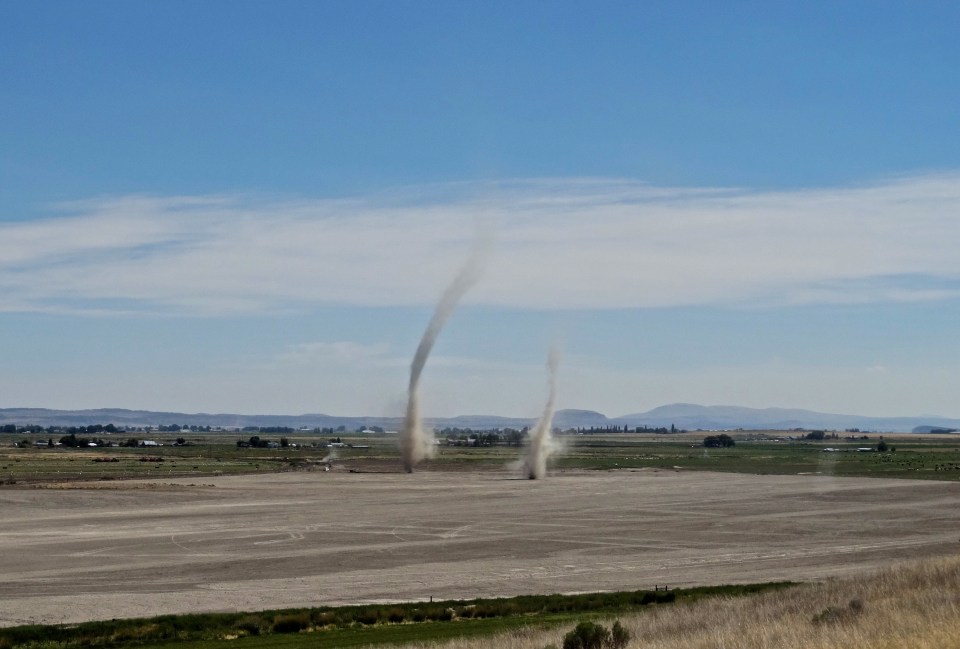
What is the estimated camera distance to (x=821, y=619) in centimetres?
2328

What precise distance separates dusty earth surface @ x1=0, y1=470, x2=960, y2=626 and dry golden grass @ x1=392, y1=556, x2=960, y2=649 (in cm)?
1001

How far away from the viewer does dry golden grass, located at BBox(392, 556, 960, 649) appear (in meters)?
18.2

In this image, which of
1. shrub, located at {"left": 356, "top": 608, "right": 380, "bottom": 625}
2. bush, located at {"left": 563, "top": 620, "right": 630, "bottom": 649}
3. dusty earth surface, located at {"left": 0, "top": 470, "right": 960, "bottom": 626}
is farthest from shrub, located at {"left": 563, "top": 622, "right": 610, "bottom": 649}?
dusty earth surface, located at {"left": 0, "top": 470, "right": 960, "bottom": 626}

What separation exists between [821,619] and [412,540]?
32.2 metres

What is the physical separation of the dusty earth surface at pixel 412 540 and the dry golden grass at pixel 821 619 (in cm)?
1001

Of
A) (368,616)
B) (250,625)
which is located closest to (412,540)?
(368,616)

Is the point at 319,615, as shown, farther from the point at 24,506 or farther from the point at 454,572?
the point at 24,506

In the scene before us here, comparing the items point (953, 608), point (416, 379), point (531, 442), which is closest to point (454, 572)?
point (953, 608)

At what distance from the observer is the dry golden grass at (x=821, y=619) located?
18.2 m

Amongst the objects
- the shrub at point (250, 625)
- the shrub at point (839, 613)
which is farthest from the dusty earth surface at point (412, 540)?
the shrub at point (839, 613)

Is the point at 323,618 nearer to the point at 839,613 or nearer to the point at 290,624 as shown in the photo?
the point at 290,624

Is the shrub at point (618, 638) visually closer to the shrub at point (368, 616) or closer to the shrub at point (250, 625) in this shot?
the shrub at point (368, 616)

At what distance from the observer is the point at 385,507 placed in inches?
2813

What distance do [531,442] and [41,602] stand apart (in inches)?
2980
